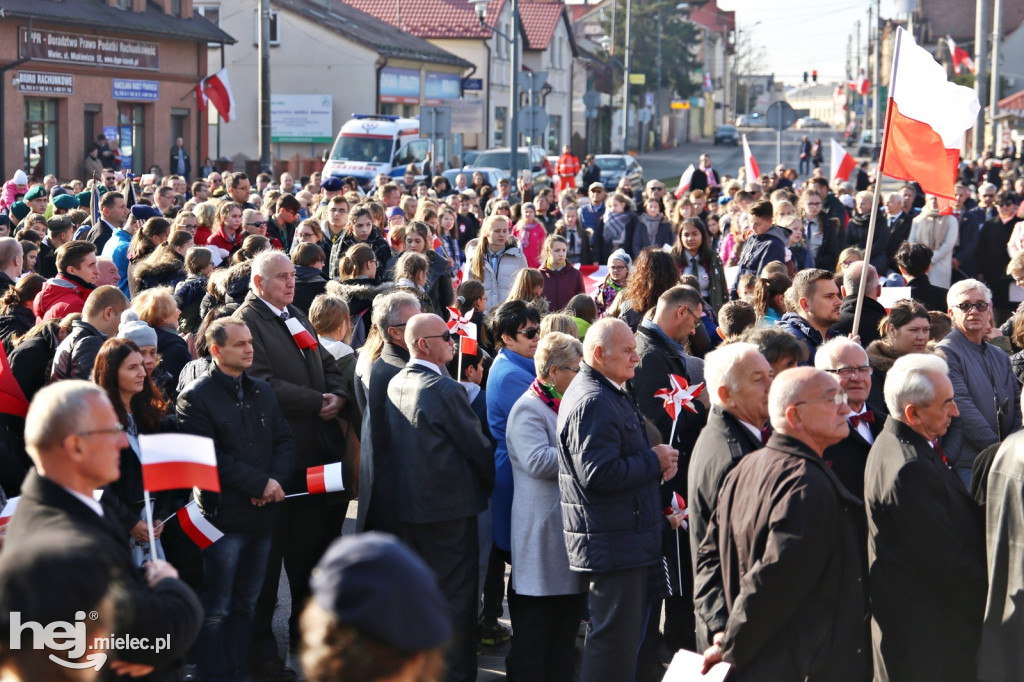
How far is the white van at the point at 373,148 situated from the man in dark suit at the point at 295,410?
28.1 metres

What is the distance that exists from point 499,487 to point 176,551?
159 centimetres

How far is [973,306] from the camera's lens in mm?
6926

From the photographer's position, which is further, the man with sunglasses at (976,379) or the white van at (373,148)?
the white van at (373,148)

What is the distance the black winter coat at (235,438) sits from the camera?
18.8ft

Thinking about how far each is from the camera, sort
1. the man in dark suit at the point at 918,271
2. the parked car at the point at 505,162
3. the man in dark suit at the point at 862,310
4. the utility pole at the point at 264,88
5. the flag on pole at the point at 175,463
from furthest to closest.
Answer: the parked car at the point at 505,162 → the utility pole at the point at 264,88 → the man in dark suit at the point at 918,271 → the man in dark suit at the point at 862,310 → the flag on pole at the point at 175,463

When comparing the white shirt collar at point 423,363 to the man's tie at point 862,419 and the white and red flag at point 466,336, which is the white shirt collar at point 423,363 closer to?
the white and red flag at point 466,336

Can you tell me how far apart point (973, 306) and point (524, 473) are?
2.83 m

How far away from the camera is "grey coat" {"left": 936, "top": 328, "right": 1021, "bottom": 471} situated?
6672mm

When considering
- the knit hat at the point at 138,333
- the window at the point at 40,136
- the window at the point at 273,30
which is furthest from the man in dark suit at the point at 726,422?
the window at the point at 273,30

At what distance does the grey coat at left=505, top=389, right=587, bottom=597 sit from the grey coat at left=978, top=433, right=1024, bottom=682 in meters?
1.91

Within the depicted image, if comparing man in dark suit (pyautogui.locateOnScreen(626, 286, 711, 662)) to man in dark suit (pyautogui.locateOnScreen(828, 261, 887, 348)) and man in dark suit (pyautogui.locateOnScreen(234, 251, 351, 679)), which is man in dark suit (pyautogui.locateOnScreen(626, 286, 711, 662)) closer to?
man in dark suit (pyautogui.locateOnScreen(234, 251, 351, 679))

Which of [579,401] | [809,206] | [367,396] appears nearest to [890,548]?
[579,401]

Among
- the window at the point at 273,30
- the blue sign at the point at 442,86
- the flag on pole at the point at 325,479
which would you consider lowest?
the flag on pole at the point at 325,479

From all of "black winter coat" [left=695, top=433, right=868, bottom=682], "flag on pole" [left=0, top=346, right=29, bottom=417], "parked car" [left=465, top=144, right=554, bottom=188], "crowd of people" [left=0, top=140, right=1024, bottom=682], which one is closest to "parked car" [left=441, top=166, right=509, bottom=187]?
"parked car" [left=465, top=144, right=554, bottom=188]
